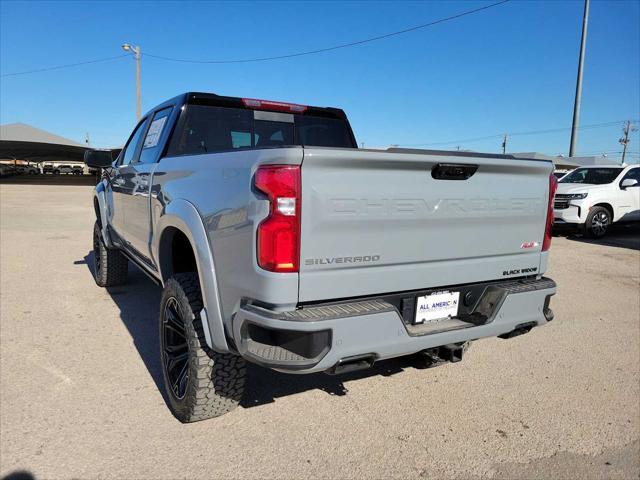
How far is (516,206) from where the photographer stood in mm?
2781

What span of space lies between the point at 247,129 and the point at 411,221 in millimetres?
2090

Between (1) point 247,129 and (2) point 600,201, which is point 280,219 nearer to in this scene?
(1) point 247,129

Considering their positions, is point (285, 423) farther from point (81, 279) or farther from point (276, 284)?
point (81, 279)

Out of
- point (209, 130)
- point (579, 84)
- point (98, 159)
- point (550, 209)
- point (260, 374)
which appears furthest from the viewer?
point (579, 84)

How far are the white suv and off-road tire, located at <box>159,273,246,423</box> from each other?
10606mm

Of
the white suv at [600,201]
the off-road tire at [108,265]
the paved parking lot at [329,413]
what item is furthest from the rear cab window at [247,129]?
the white suv at [600,201]

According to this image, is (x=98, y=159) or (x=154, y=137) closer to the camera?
(x=154, y=137)

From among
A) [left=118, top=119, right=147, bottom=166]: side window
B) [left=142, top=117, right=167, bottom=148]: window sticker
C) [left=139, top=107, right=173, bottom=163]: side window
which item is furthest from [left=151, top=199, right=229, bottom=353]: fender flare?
[left=118, top=119, right=147, bottom=166]: side window

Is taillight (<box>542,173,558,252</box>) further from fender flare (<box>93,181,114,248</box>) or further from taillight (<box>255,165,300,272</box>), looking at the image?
fender flare (<box>93,181,114,248</box>)

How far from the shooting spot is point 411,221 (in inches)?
92.6

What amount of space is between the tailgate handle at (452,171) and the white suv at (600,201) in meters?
9.89

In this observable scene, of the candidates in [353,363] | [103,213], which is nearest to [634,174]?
[103,213]

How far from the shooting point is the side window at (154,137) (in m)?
3.74

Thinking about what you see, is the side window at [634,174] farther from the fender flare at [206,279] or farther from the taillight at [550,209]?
the fender flare at [206,279]
